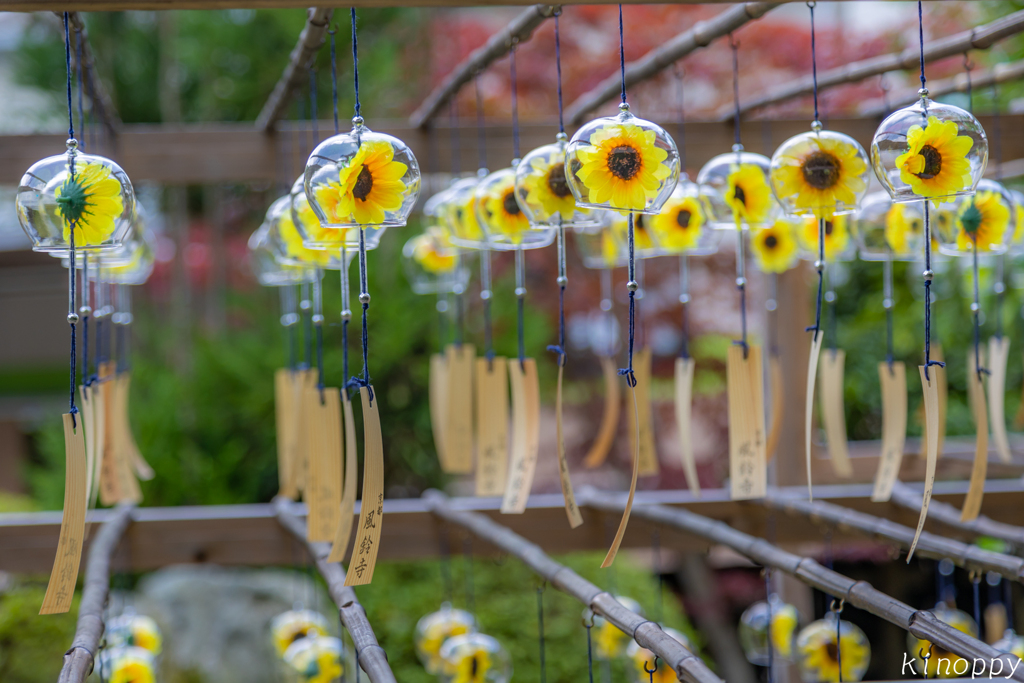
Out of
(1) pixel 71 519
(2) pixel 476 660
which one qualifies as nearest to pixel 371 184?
(1) pixel 71 519

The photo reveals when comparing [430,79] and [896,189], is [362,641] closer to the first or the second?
[896,189]

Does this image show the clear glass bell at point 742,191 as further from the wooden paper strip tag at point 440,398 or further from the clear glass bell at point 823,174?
the wooden paper strip tag at point 440,398

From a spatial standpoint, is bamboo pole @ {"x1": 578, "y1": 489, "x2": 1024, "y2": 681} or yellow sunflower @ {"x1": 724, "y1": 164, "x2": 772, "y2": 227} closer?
bamboo pole @ {"x1": 578, "y1": 489, "x2": 1024, "y2": 681}

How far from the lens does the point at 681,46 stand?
1938 millimetres

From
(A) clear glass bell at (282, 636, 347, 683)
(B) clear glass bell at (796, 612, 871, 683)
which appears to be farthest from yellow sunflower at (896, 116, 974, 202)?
(A) clear glass bell at (282, 636, 347, 683)

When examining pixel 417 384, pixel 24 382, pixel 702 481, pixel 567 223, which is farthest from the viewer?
pixel 24 382

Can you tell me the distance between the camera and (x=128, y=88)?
18.6ft

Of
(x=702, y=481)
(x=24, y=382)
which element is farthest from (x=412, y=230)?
(x=24, y=382)

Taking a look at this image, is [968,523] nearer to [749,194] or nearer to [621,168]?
[749,194]

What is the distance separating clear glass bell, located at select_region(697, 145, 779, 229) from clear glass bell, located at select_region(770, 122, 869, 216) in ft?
0.66

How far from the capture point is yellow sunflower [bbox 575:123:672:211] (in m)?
1.20

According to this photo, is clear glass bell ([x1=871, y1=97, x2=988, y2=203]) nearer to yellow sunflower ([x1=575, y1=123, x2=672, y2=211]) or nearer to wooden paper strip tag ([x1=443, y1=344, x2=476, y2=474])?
yellow sunflower ([x1=575, y1=123, x2=672, y2=211])

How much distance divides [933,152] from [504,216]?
0.70m

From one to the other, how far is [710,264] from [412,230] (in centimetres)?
139
